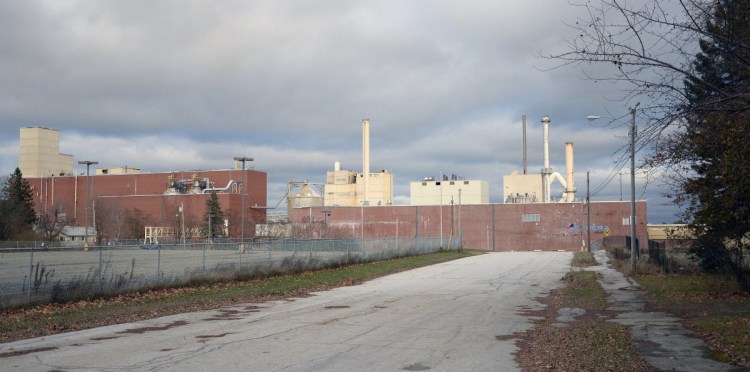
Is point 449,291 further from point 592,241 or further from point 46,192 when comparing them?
point 46,192

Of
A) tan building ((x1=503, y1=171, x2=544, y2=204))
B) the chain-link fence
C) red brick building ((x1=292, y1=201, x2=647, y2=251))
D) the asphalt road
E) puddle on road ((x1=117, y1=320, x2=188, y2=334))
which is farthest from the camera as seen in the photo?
tan building ((x1=503, y1=171, x2=544, y2=204))

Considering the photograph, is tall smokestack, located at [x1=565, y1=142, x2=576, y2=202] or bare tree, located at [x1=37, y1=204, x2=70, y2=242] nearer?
bare tree, located at [x1=37, y1=204, x2=70, y2=242]

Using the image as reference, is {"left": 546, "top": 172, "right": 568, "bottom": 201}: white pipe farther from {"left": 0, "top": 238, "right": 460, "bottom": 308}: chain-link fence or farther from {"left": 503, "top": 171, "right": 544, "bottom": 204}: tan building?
{"left": 0, "top": 238, "right": 460, "bottom": 308}: chain-link fence

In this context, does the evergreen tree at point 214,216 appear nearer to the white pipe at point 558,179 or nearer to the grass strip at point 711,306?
the white pipe at point 558,179

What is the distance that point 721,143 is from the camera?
15.9 meters

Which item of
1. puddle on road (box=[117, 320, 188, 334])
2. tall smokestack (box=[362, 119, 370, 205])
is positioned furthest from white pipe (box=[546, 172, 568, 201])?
puddle on road (box=[117, 320, 188, 334])

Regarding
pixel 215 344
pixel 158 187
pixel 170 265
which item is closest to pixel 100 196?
pixel 158 187

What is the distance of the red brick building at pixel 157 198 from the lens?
9425 cm

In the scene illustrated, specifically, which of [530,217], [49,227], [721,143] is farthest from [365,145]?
[721,143]

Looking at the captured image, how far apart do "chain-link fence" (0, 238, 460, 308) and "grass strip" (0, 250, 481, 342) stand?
0.47 m

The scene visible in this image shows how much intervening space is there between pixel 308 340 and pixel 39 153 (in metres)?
118

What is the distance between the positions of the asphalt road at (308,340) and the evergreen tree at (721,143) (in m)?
5.33

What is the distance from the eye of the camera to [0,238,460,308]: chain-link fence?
60.4ft

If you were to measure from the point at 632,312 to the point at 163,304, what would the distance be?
13.4 metres
